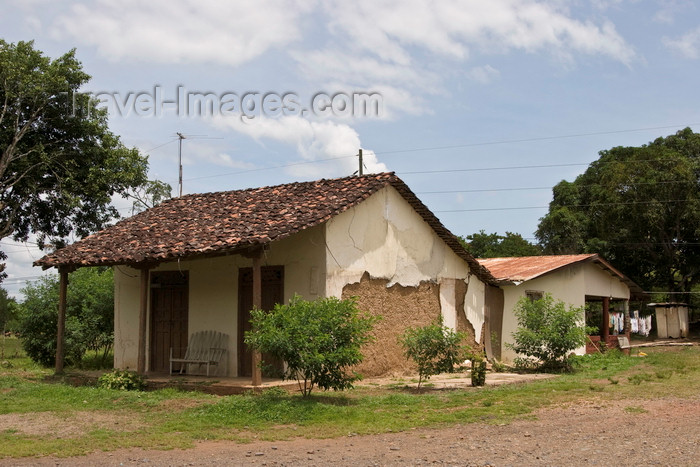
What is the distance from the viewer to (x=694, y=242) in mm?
33594

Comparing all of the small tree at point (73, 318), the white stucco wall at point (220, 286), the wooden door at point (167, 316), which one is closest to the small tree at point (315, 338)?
the white stucco wall at point (220, 286)

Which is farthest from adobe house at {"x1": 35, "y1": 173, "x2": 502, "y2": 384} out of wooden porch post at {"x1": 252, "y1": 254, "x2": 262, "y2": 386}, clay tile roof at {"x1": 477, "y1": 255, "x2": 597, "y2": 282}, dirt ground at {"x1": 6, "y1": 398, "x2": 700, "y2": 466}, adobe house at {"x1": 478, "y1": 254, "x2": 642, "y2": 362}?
dirt ground at {"x1": 6, "y1": 398, "x2": 700, "y2": 466}

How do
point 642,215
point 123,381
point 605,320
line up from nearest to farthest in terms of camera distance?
point 123,381 < point 605,320 < point 642,215

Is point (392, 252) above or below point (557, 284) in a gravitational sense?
above

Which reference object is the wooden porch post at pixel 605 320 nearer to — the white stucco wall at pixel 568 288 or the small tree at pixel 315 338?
the white stucco wall at pixel 568 288

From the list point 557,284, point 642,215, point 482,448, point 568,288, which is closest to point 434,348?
point 482,448

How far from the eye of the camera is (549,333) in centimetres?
1616

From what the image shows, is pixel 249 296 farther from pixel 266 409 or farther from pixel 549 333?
pixel 549 333

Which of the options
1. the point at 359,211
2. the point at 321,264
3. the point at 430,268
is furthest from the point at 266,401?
the point at 430,268

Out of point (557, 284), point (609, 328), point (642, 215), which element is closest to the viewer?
point (557, 284)

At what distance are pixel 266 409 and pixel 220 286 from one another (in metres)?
5.18

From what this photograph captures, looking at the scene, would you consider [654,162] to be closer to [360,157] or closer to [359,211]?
[360,157]

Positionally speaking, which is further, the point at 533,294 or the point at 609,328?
the point at 609,328

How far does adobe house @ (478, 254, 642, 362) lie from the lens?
19234 mm
